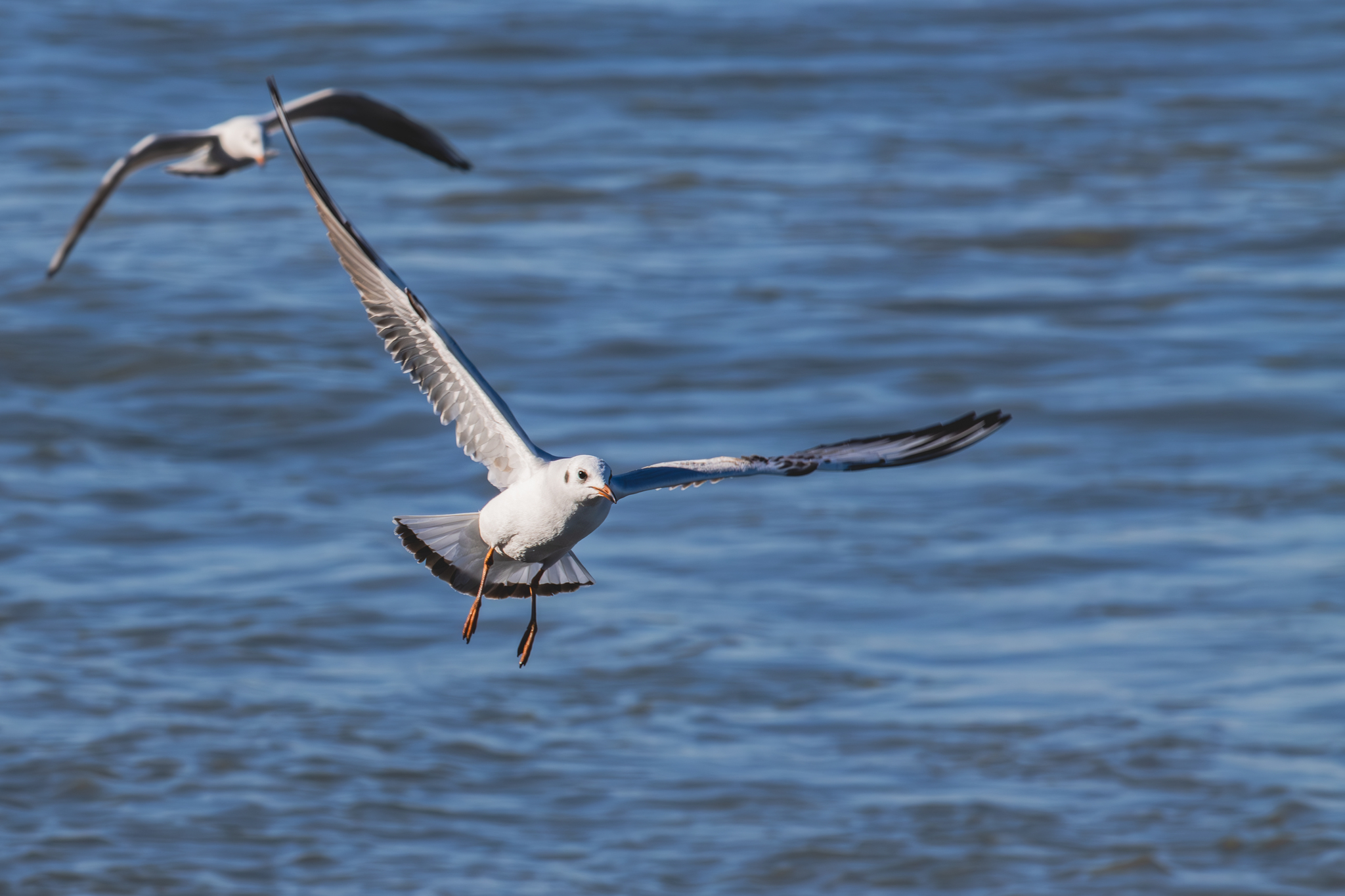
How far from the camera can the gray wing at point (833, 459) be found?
6.21 metres

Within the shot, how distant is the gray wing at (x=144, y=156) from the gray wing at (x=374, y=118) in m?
0.41

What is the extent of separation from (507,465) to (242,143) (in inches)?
197

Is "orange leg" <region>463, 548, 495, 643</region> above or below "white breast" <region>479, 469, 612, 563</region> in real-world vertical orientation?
below

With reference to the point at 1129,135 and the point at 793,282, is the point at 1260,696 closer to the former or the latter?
the point at 793,282

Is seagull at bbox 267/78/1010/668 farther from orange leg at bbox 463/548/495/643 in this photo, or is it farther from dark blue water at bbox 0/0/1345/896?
dark blue water at bbox 0/0/1345/896

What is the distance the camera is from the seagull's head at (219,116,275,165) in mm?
11070

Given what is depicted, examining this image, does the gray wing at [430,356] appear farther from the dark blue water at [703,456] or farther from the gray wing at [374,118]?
the gray wing at [374,118]

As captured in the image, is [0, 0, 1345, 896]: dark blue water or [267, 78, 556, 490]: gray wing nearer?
[267, 78, 556, 490]: gray wing

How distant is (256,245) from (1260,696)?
40.6 ft

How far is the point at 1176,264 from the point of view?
2056cm

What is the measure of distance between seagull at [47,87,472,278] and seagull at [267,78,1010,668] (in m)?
4.29

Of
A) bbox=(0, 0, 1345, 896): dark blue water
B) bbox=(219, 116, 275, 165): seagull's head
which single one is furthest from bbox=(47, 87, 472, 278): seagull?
bbox=(0, 0, 1345, 896): dark blue water

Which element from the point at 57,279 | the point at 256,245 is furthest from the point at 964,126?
the point at 57,279

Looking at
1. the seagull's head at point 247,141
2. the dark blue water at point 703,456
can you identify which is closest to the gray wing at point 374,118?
the seagull's head at point 247,141
